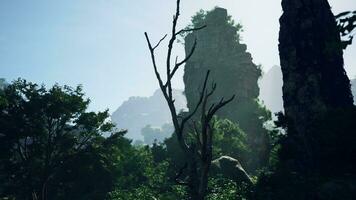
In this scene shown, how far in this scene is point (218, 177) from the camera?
27.7 metres

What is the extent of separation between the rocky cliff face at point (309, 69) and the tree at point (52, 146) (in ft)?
53.0

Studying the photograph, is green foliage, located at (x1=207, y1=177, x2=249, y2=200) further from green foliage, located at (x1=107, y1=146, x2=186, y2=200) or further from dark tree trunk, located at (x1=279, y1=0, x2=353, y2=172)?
dark tree trunk, located at (x1=279, y1=0, x2=353, y2=172)

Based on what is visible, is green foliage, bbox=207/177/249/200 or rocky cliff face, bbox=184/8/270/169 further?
rocky cliff face, bbox=184/8/270/169

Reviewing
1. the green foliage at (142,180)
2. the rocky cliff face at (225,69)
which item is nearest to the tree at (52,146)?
the green foliage at (142,180)

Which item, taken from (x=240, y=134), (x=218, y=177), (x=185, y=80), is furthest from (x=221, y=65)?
(x=218, y=177)

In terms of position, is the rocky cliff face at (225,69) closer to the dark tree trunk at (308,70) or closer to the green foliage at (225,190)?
the dark tree trunk at (308,70)

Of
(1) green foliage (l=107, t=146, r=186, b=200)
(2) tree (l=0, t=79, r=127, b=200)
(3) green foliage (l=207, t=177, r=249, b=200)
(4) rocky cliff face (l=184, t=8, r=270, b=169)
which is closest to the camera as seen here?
(3) green foliage (l=207, t=177, r=249, b=200)

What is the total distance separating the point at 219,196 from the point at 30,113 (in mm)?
16371

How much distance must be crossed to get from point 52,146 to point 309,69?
22.3 m

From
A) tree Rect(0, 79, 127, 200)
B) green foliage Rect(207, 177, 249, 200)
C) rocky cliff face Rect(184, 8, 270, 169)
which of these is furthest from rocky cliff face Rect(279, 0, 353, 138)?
rocky cliff face Rect(184, 8, 270, 169)

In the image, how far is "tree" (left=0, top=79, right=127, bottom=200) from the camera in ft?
85.7

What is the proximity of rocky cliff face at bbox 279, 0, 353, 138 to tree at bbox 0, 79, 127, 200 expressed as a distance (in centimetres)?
1615

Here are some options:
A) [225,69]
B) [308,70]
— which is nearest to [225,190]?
[308,70]

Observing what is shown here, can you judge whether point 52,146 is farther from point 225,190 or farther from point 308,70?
point 308,70
